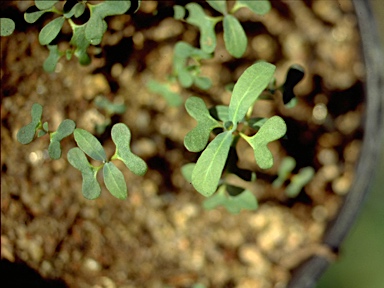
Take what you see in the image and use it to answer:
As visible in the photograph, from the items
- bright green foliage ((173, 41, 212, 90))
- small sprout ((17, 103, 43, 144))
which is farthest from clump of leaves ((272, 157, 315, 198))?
small sprout ((17, 103, 43, 144))

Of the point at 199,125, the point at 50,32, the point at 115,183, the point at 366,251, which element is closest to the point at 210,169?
the point at 199,125

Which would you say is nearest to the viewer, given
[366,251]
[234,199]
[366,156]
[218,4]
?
[218,4]

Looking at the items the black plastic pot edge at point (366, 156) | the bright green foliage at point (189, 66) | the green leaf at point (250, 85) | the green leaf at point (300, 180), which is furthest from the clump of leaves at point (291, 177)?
the green leaf at point (250, 85)

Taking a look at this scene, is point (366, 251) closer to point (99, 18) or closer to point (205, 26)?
point (205, 26)

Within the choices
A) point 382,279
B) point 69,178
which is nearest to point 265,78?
point 69,178

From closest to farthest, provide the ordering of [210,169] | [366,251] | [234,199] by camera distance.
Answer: [210,169] < [234,199] < [366,251]

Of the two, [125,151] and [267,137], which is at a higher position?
[267,137]


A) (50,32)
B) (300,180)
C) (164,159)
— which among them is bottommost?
(164,159)
